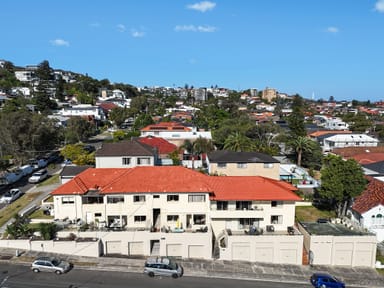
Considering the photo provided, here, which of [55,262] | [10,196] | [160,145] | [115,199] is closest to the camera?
[55,262]

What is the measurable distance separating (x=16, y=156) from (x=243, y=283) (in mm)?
48382

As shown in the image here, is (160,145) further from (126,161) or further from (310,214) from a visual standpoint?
(310,214)

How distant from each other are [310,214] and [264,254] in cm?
1177

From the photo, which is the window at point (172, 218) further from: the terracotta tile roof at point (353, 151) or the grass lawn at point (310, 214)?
the terracotta tile roof at point (353, 151)

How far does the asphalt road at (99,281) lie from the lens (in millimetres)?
22625

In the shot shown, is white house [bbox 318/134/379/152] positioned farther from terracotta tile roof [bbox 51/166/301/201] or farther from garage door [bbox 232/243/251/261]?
garage door [bbox 232/243/251/261]

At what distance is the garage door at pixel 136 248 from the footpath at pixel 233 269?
954 millimetres

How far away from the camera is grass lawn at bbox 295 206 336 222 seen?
116 ft

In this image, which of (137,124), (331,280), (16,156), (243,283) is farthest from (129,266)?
(137,124)

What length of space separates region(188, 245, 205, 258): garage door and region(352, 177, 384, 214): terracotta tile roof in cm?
1872

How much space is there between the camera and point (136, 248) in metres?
28.2

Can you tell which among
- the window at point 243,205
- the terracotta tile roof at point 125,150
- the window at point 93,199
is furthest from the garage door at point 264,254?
the terracotta tile roof at point 125,150

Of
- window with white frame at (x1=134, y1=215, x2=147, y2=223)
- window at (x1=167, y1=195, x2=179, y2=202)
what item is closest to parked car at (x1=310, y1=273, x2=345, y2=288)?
window at (x1=167, y1=195, x2=179, y2=202)

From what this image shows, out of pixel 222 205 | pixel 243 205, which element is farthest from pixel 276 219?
pixel 222 205
